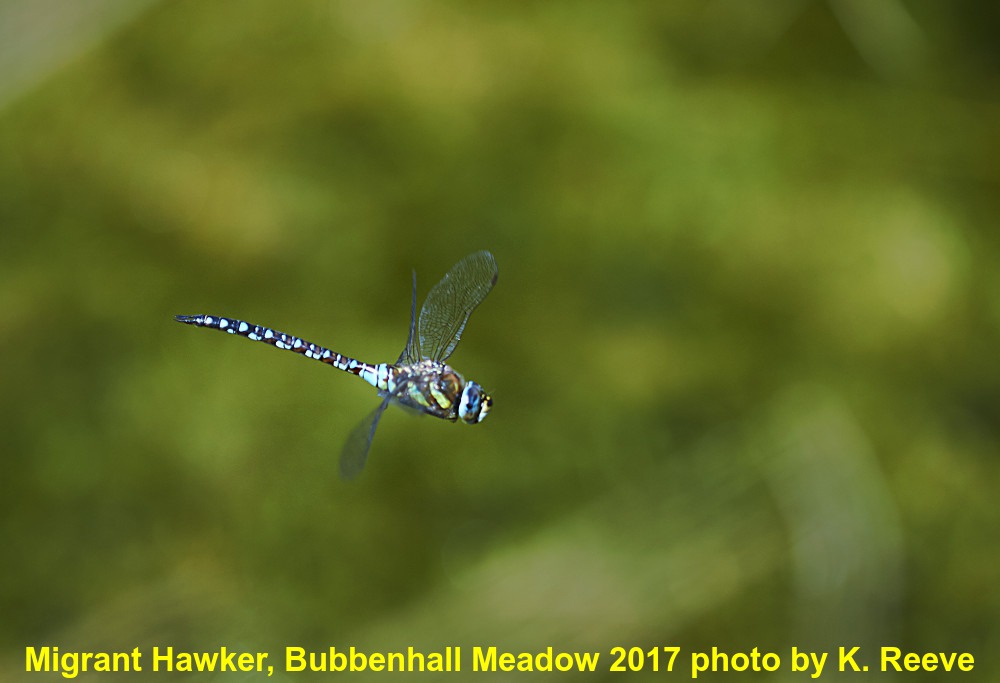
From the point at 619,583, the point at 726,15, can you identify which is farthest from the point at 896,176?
the point at 619,583

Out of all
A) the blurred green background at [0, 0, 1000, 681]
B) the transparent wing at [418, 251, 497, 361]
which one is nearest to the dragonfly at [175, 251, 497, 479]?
the transparent wing at [418, 251, 497, 361]

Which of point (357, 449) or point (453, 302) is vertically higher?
point (453, 302)

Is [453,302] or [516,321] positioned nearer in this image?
[453,302]

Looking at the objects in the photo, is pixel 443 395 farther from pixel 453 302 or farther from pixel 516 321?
pixel 516 321
